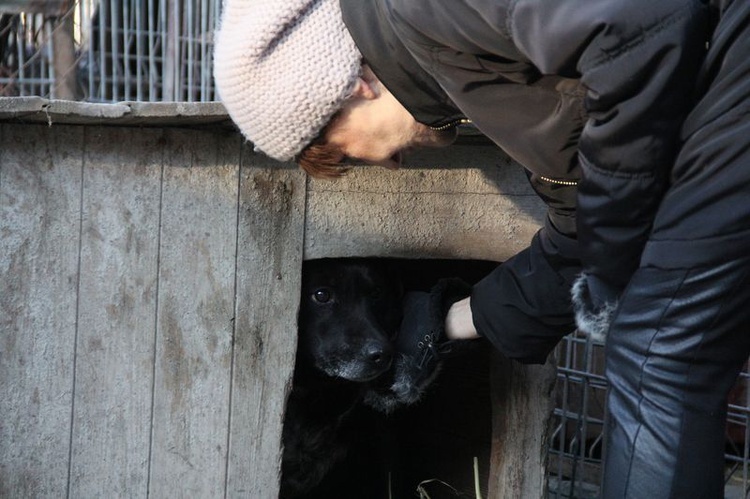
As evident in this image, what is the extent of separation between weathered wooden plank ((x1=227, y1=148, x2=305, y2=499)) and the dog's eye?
0.57 meters

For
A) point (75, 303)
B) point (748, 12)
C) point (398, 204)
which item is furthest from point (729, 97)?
point (75, 303)

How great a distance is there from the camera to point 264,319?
2598mm

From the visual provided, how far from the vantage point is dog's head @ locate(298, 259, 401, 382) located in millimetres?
3137

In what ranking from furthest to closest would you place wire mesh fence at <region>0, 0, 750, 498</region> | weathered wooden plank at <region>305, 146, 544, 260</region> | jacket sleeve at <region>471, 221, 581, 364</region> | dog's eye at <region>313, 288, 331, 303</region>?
wire mesh fence at <region>0, 0, 750, 498</region>, dog's eye at <region>313, 288, 331, 303</region>, weathered wooden plank at <region>305, 146, 544, 260</region>, jacket sleeve at <region>471, 221, 581, 364</region>

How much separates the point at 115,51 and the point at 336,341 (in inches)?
103

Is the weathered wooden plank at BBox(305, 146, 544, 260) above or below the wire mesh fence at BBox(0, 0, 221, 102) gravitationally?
below

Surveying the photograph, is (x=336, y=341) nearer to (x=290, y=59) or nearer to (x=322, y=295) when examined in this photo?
(x=322, y=295)

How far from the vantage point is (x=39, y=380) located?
8.06 ft

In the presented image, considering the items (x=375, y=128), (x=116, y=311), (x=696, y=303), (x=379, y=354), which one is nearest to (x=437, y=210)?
(x=379, y=354)

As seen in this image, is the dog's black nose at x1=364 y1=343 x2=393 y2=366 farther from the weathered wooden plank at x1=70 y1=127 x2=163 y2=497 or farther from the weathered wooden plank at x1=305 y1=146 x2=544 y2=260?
the weathered wooden plank at x1=70 y1=127 x2=163 y2=497

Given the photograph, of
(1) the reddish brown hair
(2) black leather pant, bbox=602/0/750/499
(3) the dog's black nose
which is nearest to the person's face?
(1) the reddish brown hair

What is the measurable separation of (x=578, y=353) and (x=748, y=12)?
2896 millimetres

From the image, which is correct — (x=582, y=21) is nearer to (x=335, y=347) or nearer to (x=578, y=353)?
(x=335, y=347)

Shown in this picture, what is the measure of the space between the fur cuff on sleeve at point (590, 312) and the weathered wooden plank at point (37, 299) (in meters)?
1.37
